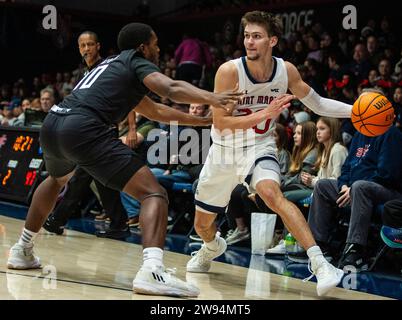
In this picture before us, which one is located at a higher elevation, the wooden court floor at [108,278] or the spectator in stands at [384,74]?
the spectator in stands at [384,74]

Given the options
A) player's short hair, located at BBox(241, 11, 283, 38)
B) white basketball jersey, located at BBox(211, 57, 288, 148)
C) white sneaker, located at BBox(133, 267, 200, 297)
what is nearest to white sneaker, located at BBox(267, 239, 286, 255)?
white basketball jersey, located at BBox(211, 57, 288, 148)

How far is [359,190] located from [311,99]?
128 cm

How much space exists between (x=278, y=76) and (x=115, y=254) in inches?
94.2

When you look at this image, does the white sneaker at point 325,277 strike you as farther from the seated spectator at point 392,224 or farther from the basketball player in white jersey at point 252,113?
the seated spectator at point 392,224

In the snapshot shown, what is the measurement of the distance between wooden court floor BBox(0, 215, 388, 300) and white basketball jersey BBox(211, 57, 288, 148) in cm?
110

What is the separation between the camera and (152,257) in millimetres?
4738

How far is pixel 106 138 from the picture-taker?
4973mm

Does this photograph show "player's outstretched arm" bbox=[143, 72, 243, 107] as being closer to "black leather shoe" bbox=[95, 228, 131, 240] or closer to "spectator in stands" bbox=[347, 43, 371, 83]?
"black leather shoe" bbox=[95, 228, 131, 240]

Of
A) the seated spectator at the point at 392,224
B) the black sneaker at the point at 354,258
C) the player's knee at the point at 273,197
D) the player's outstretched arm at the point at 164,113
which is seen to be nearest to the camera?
the player's knee at the point at 273,197

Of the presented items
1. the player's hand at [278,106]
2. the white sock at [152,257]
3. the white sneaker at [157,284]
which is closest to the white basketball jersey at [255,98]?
the player's hand at [278,106]

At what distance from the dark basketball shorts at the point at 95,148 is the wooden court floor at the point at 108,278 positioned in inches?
30.1

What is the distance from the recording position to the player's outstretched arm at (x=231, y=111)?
5.11 meters

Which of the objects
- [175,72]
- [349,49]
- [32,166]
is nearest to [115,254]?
[32,166]

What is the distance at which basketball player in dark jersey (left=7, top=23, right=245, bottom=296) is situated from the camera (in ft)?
15.4
